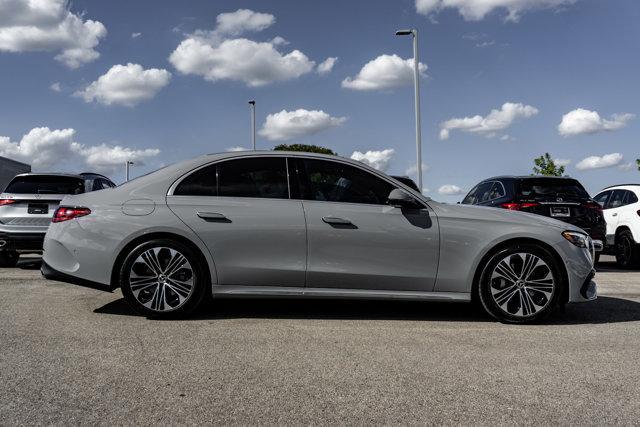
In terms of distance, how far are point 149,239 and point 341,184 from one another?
1797 mm

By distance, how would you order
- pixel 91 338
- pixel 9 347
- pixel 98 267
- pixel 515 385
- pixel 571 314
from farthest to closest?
pixel 571 314 → pixel 98 267 → pixel 91 338 → pixel 9 347 → pixel 515 385

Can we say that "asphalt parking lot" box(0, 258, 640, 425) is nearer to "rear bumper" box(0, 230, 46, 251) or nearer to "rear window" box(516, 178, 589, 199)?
"rear bumper" box(0, 230, 46, 251)

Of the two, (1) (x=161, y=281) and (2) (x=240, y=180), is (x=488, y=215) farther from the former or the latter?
(1) (x=161, y=281)

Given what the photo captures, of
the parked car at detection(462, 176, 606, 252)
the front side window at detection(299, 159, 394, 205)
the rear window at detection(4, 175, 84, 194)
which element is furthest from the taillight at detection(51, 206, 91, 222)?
the parked car at detection(462, 176, 606, 252)

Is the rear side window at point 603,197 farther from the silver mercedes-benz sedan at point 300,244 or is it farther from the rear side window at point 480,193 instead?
the silver mercedes-benz sedan at point 300,244

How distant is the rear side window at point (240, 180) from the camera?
5.43 metres

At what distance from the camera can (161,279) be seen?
525 centimetres

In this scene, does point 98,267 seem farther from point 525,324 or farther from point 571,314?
point 571,314

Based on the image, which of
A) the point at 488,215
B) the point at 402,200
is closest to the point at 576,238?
the point at 488,215

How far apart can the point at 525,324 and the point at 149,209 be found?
140 inches

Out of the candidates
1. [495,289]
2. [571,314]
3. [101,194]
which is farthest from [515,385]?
[101,194]

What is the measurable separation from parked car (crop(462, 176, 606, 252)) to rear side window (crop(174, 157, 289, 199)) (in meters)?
5.06

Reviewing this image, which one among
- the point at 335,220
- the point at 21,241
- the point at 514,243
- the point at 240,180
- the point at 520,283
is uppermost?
the point at 240,180

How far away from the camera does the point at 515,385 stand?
3598 millimetres
